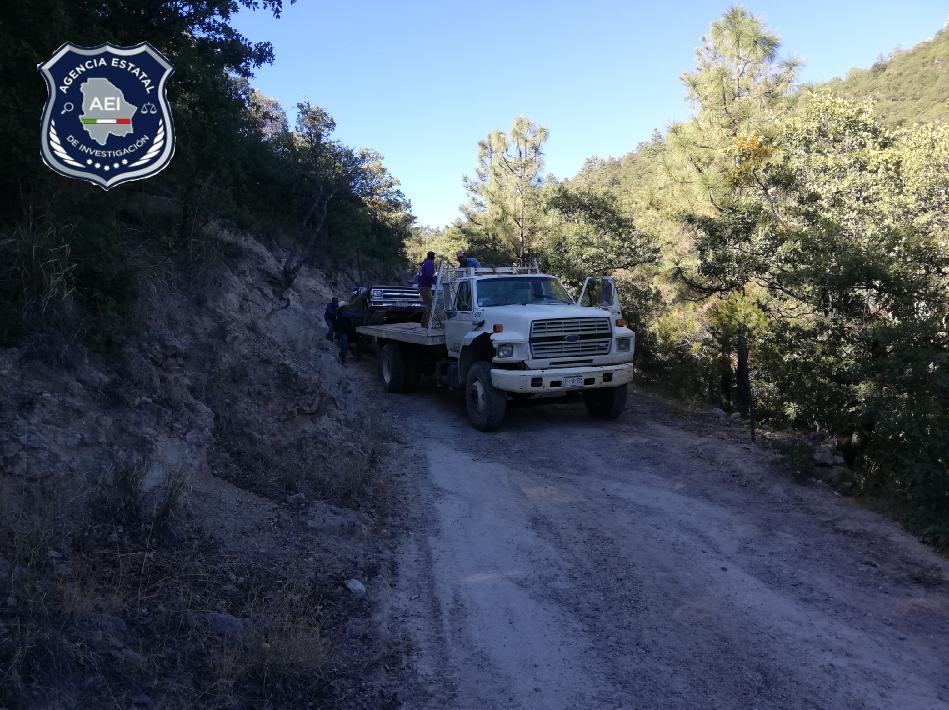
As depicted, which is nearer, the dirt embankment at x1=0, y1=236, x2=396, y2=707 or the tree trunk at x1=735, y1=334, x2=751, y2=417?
the dirt embankment at x1=0, y1=236, x2=396, y2=707

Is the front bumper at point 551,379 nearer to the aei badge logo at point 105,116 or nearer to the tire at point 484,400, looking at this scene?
the tire at point 484,400

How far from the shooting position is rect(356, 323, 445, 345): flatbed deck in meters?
11.6

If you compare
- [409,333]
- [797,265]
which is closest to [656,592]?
[797,265]

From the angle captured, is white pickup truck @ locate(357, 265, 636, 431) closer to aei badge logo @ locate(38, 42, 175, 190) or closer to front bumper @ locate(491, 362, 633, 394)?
front bumper @ locate(491, 362, 633, 394)

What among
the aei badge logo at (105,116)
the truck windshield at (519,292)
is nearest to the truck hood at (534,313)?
the truck windshield at (519,292)

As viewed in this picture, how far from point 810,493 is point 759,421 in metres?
5.34

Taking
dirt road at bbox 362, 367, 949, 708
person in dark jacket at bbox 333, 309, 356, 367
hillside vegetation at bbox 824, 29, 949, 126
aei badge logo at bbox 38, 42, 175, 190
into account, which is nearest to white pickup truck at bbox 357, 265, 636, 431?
dirt road at bbox 362, 367, 949, 708

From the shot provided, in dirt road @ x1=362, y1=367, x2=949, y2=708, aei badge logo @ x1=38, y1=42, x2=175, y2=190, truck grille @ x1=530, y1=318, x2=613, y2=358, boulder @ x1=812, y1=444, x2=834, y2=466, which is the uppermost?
aei badge logo @ x1=38, y1=42, x2=175, y2=190

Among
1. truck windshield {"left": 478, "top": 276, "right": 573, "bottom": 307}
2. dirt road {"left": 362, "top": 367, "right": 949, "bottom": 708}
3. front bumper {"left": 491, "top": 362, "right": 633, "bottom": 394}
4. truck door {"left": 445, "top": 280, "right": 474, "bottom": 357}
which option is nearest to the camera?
dirt road {"left": 362, "top": 367, "right": 949, "bottom": 708}

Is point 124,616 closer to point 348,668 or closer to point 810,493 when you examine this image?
point 348,668

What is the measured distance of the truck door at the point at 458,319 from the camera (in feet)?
35.6

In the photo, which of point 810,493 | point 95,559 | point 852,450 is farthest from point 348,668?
point 852,450

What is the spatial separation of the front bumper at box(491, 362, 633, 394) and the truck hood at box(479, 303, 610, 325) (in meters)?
0.75

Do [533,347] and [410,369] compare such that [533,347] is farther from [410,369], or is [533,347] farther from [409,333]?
[410,369]
